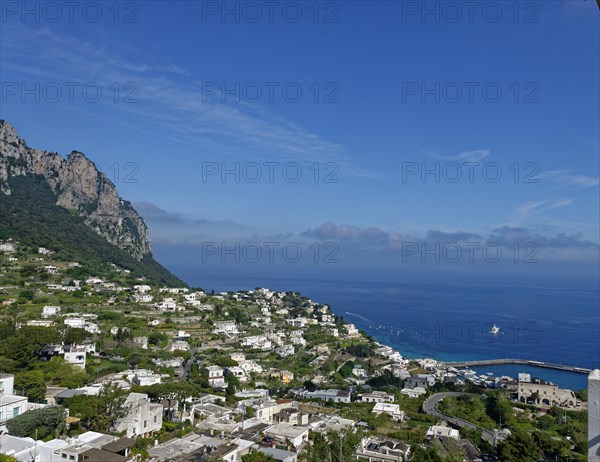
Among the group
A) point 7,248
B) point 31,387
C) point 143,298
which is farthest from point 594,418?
point 7,248

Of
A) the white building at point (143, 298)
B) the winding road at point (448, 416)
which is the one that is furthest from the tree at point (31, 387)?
the white building at point (143, 298)

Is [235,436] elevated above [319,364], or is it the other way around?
[235,436]

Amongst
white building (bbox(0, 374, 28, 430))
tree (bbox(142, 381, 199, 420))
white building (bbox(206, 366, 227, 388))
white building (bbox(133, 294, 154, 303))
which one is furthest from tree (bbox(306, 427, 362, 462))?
white building (bbox(133, 294, 154, 303))

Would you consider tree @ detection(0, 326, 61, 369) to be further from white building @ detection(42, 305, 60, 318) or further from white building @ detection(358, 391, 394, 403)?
white building @ detection(358, 391, 394, 403)

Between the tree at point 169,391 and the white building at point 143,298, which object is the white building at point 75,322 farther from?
the tree at point 169,391

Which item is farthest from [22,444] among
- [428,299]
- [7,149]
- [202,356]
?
[428,299]

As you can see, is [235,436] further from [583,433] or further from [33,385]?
[583,433]
